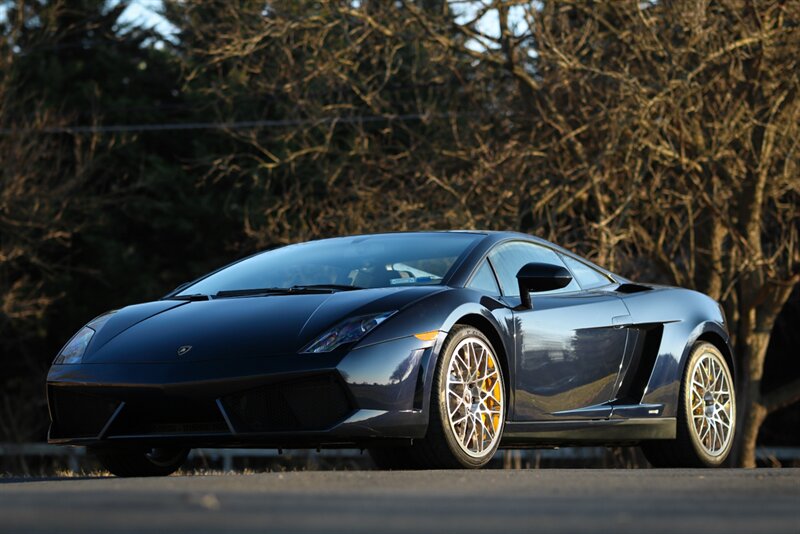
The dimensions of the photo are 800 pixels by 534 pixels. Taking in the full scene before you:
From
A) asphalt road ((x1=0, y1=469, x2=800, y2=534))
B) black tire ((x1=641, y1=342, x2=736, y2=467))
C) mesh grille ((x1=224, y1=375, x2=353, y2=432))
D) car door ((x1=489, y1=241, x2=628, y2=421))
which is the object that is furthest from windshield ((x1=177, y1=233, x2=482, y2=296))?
black tire ((x1=641, y1=342, x2=736, y2=467))

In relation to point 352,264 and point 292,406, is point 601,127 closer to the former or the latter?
point 352,264

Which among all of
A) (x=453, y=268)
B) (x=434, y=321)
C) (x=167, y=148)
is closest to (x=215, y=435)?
(x=434, y=321)

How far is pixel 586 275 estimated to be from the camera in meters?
8.84

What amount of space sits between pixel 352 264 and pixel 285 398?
1.34m

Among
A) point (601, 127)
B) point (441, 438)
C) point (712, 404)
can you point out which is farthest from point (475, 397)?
point (601, 127)

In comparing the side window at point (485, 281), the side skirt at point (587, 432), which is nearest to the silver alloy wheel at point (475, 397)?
the side skirt at point (587, 432)

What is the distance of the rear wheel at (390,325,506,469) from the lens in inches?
275

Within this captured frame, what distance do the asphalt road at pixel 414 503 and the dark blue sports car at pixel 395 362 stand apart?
1.31 feet

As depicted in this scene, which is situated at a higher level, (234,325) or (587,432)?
(234,325)

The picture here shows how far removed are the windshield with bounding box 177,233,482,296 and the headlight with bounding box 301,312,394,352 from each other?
0.70m

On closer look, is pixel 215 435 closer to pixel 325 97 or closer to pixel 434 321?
pixel 434 321

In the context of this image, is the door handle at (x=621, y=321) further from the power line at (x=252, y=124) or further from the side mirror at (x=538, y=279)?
the power line at (x=252, y=124)

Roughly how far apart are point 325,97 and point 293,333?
14025mm

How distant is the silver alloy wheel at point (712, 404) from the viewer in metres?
8.83
